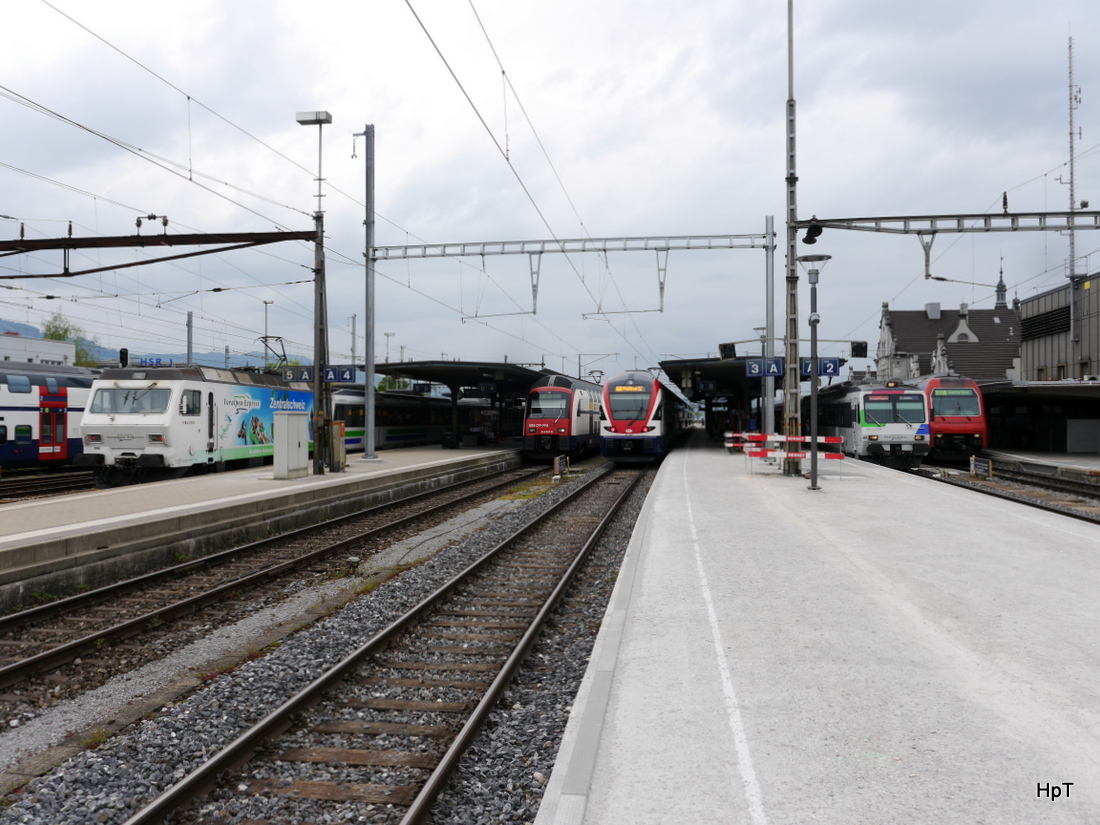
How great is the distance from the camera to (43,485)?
19484 millimetres

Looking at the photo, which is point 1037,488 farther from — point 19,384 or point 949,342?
point 949,342

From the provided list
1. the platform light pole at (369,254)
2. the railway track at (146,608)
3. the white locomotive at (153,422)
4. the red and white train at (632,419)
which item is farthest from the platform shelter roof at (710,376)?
the railway track at (146,608)

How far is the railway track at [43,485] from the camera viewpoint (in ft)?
58.6

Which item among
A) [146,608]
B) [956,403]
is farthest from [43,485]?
[956,403]

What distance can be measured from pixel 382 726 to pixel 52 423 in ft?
73.1

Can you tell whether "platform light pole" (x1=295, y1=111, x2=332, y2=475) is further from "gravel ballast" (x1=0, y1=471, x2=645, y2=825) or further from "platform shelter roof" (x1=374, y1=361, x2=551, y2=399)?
"gravel ballast" (x1=0, y1=471, x2=645, y2=825)

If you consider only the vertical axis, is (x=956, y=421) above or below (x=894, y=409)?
below

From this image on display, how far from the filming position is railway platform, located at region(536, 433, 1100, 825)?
336 cm

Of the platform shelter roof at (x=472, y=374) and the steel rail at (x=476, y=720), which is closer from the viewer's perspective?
the steel rail at (x=476, y=720)

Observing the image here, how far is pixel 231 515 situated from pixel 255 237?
290 inches

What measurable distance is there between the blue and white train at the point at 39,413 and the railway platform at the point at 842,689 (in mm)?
19920

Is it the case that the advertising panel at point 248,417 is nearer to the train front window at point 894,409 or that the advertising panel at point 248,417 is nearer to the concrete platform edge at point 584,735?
the concrete platform edge at point 584,735

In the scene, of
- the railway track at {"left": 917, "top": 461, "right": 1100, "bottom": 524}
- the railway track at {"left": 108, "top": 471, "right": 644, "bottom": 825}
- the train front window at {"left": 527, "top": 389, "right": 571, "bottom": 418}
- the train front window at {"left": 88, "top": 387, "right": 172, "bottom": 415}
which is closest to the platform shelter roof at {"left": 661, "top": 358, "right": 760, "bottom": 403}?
the train front window at {"left": 527, "top": 389, "right": 571, "bottom": 418}

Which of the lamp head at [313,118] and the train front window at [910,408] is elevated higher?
the lamp head at [313,118]
